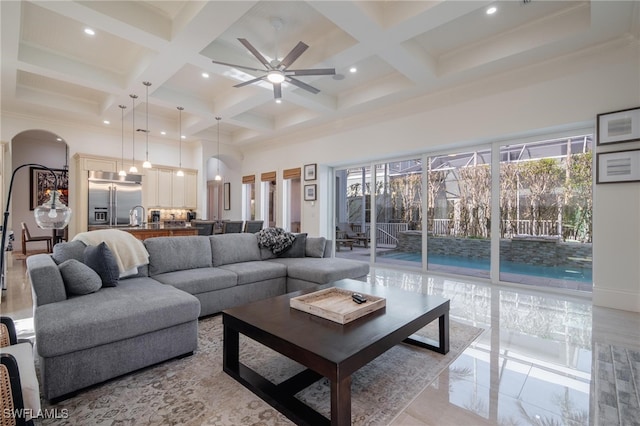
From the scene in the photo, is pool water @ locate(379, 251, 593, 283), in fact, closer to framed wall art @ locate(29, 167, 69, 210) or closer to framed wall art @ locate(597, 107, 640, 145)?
framed wall art @ locate(597, 107, 640, 145)

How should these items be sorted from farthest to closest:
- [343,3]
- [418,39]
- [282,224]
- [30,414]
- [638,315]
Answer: [282,224] → [418,39] → [638,315] → [343,3] → [30,414]

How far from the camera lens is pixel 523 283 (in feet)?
15.1

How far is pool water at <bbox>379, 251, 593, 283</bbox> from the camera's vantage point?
13.7 ft

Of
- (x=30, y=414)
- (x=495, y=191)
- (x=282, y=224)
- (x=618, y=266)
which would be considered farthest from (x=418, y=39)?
(x=282, y=224)

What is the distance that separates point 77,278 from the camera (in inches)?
91.6

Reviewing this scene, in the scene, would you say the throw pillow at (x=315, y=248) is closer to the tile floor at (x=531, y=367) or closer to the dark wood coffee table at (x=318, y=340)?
the tile floor at (x=531, y=367)

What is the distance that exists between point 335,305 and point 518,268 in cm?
393

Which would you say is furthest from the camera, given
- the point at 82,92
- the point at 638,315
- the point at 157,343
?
the point at 82,92

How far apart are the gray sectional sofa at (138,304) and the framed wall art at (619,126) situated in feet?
11.6

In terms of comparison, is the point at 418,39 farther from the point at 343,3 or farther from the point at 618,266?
the point at 618,266

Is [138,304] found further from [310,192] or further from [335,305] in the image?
[310,192]

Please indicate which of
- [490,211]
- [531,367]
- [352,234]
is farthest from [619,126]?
[352,234]

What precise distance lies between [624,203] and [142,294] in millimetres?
5185

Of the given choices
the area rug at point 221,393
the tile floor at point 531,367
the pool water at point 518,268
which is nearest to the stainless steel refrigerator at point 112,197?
the tile floor at point 531,367
